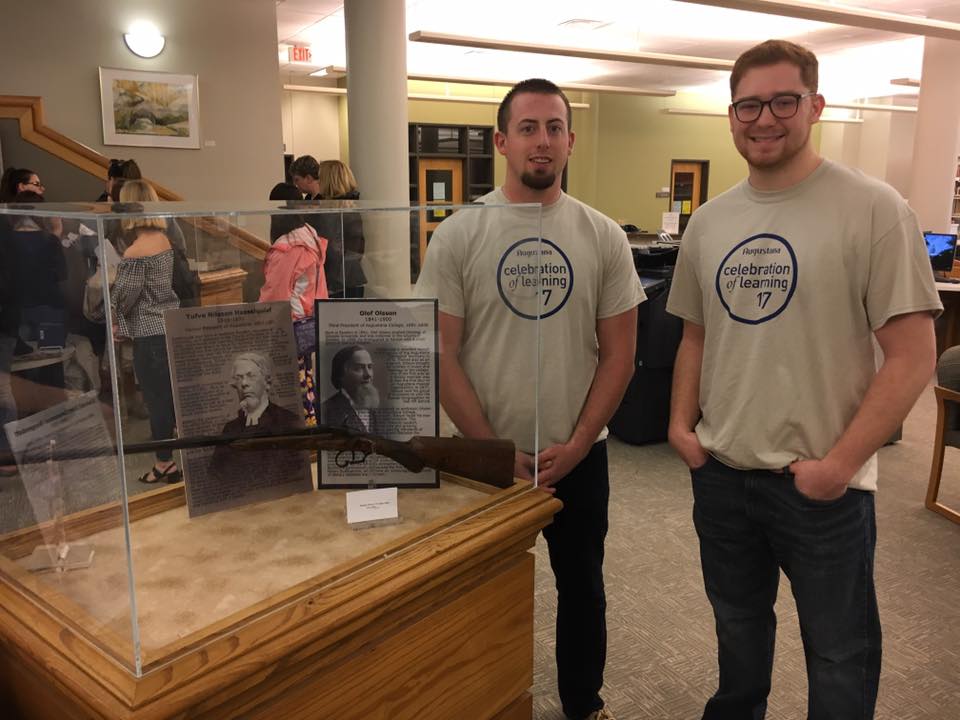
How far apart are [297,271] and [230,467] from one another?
0.30m

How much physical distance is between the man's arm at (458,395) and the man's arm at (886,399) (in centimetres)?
54

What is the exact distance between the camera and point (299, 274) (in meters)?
1.10

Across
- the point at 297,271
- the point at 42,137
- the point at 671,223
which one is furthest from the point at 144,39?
the point at 297,271

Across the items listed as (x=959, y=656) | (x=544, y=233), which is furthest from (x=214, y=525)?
(x=959, y=656)

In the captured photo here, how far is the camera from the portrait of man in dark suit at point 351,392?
115 centimetres

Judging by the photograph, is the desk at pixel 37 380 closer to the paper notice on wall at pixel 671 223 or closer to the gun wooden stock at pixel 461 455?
the gun wooden stock at pixel 461 455

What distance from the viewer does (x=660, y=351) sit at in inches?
166

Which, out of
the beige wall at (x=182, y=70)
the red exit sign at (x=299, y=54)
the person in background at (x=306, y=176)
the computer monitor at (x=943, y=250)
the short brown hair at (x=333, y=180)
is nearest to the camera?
the short brown hair at (x=333, y=180)

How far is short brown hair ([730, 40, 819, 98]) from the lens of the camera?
139 centimetres

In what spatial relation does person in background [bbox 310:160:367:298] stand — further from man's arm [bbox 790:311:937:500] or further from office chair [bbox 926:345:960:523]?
office chair [bbox 926:345:960:523]

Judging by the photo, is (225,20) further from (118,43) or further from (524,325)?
(524,325)

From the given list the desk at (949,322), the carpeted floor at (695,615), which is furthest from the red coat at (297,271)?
the desk at (949,322)

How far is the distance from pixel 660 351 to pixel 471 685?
3.26 meters

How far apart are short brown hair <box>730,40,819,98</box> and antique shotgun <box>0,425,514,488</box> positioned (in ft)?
2.76
